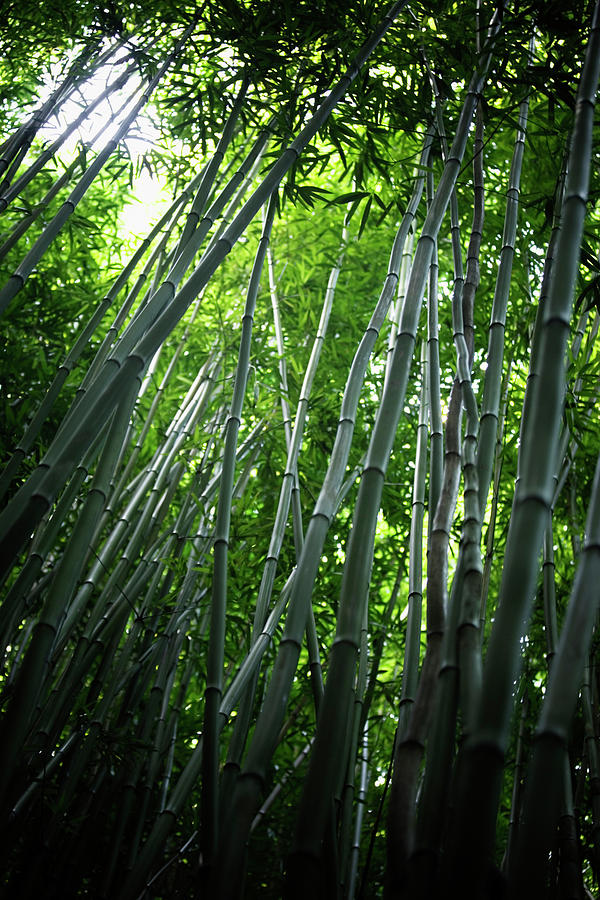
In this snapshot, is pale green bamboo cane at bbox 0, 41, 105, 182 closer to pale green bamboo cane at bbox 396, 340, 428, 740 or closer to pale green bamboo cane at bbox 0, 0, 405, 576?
pale green bamboo cane at bbox 0, 0, 405, 576

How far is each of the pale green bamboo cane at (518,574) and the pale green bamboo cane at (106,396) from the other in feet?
2.32

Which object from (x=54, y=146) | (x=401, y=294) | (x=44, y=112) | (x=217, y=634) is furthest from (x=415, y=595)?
(x=44, y=112)

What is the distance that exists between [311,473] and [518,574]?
2.11 m

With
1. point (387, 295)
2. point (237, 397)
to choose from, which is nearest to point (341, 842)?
point (237, 397)

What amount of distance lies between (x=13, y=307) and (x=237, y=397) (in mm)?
1787

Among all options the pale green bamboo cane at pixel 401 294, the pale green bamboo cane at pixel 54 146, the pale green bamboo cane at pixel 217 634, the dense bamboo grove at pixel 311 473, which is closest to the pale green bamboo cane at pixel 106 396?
the dense bamboo grove at pixel 311 473

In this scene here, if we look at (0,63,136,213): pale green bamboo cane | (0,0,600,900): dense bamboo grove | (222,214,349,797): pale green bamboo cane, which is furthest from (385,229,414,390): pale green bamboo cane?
Answer: (0,63,136,213): pale green bamboo cane

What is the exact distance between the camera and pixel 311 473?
2.98 m

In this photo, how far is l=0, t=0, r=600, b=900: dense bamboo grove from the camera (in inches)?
38.5

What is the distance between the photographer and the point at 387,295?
1.66 metres

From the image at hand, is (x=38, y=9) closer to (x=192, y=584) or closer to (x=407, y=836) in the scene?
(x=192, y=584)

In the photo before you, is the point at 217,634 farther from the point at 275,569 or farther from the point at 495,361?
the point at 495,361

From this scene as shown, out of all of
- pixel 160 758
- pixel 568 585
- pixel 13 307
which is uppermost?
pixel 13 307

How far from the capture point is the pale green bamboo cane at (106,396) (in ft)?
3.94
